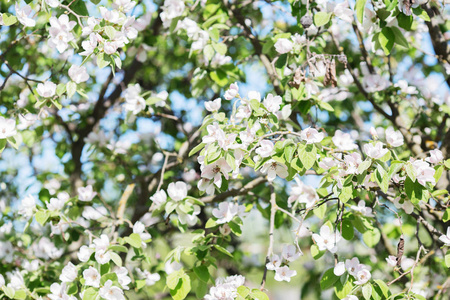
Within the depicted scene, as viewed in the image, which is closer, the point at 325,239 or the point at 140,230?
the point at 325,239

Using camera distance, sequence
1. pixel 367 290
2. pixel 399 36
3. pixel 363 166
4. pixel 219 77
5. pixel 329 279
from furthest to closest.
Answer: pixel 219 77 → pixel 399 36 → pixel 329 279 → pixel 367 290 → pixel 363 166

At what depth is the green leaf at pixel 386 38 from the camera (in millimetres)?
2096

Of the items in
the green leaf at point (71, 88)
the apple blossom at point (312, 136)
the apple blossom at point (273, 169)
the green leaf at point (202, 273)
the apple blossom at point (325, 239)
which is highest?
the green leaf at point (71, 88)

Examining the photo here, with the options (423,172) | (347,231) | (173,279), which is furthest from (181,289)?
(423,172)

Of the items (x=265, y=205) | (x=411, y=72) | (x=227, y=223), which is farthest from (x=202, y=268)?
(x=411, y=72)

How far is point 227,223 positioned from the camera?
215cm

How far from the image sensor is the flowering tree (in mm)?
1836

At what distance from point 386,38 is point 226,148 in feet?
2.86

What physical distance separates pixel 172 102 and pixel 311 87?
5.24 feet

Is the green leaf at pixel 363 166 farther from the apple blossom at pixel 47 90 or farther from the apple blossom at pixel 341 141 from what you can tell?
the apple blossom at pixel 47 90

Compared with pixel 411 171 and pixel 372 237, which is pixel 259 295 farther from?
pixel 372 237

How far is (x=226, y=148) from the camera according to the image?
169 cm

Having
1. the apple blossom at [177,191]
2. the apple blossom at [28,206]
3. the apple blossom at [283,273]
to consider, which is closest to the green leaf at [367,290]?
the apple blossom at [283,273]

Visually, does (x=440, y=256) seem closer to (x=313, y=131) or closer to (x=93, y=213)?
(x=313, y=131)
